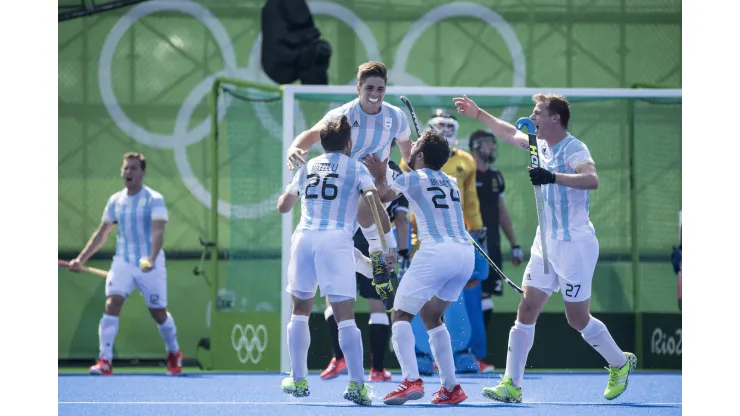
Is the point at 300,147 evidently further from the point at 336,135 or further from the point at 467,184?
the point at 467,184

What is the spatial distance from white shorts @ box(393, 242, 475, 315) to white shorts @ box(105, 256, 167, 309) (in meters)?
3.87

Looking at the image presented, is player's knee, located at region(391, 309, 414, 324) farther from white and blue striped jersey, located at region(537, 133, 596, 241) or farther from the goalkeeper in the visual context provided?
the goalkeeper

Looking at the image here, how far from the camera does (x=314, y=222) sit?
22.2ft

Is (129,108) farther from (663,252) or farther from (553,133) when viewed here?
(553,133)

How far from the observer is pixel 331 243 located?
6.71 m

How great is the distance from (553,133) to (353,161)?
115 centimetres

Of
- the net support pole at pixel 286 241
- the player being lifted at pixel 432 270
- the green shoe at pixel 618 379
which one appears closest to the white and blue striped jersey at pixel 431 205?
the player being lifted at pixel 432 270

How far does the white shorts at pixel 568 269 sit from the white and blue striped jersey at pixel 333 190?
106 cm

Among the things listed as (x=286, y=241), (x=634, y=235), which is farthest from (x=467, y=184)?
(x=634, y=235)

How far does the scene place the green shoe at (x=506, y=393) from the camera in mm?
7098

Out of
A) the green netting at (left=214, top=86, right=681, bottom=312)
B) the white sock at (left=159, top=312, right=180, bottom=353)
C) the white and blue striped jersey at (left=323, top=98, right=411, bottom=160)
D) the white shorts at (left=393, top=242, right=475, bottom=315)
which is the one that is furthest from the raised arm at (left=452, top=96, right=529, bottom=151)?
the white sock at (left=159, top=312, right=180, bottom=353)

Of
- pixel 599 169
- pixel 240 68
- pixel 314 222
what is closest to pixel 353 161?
pixel 314 222

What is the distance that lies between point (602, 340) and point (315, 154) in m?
4.32

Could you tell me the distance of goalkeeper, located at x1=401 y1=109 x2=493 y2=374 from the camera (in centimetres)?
979
